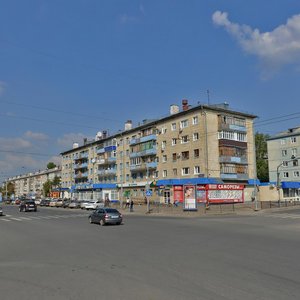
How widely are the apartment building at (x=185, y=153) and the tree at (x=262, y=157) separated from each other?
2961 cm

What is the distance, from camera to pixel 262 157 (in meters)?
97.6

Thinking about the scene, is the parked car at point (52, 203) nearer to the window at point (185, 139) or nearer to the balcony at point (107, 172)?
the balcony at point (107, 172)

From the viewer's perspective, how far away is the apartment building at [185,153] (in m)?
60.3

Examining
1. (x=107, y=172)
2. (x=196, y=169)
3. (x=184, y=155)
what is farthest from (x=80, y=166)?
(x=196, y=169)

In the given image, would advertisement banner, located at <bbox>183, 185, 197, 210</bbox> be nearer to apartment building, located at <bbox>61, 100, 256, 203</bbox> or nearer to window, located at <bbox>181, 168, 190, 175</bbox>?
apartment building, located at <bbox>61, 100, 256, 203</bbox>

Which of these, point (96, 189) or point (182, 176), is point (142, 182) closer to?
point (182, 176)

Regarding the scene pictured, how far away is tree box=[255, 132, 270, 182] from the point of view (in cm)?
9531

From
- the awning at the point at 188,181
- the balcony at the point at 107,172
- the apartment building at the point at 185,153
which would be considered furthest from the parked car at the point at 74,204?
the balcony at the point at 107,172

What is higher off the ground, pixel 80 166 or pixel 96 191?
pixel 80 166

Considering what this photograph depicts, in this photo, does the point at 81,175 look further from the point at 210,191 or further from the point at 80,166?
the point at 210,191

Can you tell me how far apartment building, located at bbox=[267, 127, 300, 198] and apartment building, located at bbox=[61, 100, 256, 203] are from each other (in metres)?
23.4

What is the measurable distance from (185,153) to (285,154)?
35172mm

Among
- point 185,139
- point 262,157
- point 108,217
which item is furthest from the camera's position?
point 262,157

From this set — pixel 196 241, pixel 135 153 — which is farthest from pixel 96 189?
pixel 196 241
